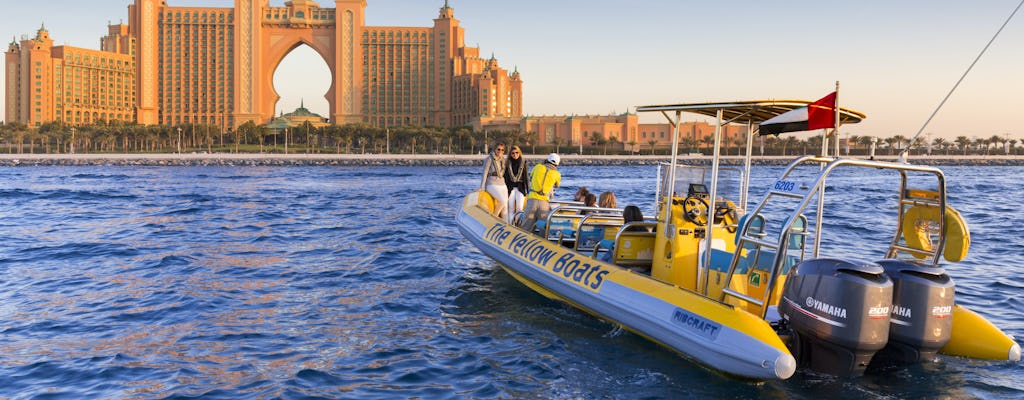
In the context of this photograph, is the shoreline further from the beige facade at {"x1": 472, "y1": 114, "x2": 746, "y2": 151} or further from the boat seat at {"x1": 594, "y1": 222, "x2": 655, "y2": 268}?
the boat seat at {"x1": 594, "y1": 222, "x2": 655, "y2": 268}

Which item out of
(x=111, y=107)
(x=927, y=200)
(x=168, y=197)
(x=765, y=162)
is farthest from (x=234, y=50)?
(x=927, y=200)

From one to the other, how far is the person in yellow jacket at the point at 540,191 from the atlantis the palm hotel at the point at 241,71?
14646 centimetres

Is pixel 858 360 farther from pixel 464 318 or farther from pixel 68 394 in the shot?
pixel 68 394

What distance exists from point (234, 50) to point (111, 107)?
2780 centimetres

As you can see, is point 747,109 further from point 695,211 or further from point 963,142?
point 963,142

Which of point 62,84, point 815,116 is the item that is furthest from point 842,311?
point 62,84

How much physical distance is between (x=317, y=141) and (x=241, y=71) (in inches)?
1306

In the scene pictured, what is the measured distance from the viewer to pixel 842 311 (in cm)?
632

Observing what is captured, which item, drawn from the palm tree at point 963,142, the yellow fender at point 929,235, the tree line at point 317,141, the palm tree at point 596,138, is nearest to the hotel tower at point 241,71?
the tree line at point 317,141

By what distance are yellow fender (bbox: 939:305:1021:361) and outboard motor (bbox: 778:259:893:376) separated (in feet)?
4.02

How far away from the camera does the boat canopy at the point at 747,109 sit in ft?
24.2

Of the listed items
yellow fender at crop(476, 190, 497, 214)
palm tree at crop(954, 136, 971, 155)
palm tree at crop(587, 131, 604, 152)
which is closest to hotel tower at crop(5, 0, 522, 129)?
palm tree at crop(587, 131, 604, 152)

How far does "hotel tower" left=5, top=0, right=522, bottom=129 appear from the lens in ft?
523

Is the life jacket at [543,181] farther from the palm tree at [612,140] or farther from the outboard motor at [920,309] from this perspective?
the palm tree at [612,140]
